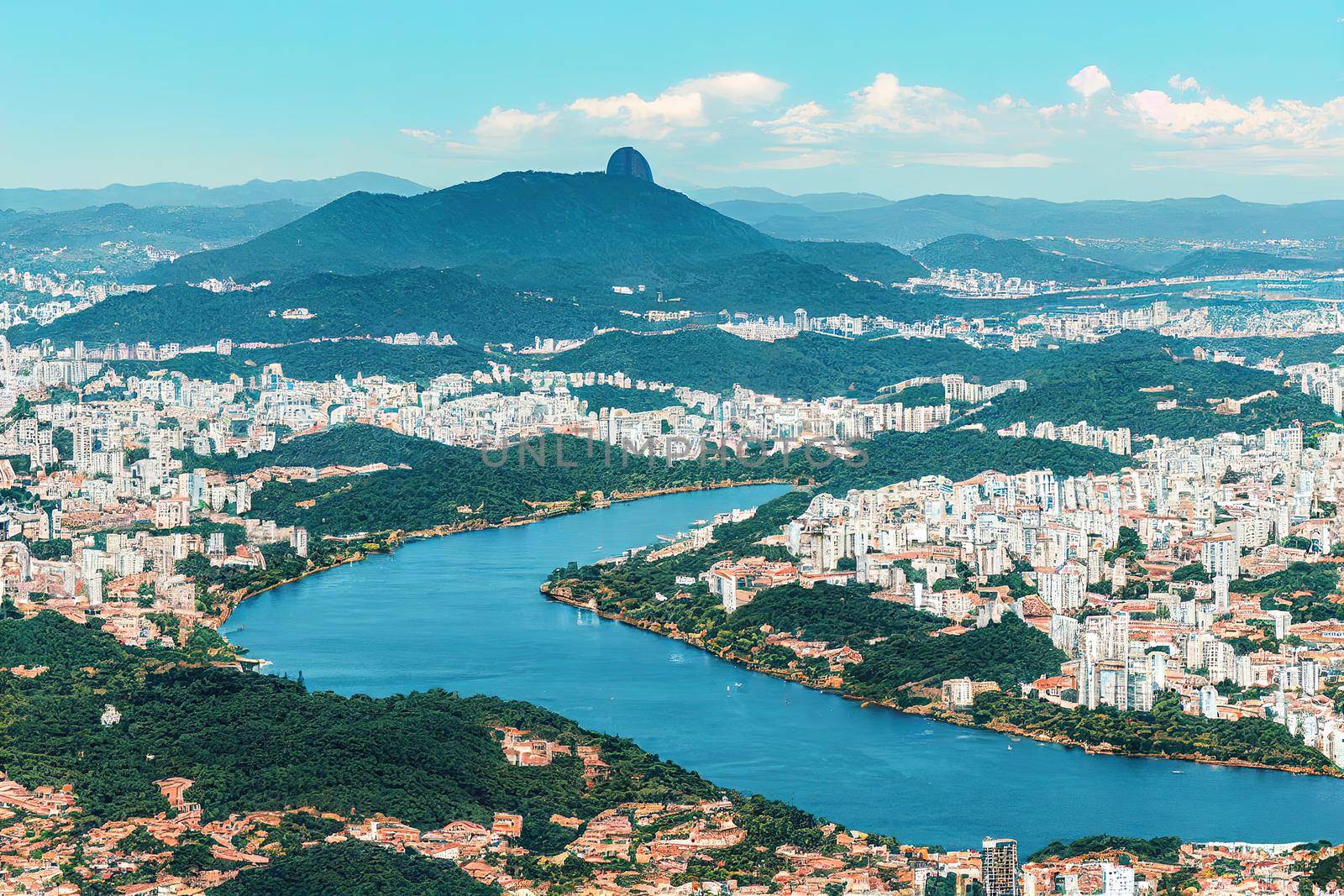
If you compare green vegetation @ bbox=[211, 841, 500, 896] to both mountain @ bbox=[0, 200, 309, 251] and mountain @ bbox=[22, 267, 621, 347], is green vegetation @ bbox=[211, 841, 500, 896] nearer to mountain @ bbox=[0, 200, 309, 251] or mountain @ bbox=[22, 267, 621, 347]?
mountain @ bbox=[22, 267, 621, 347]

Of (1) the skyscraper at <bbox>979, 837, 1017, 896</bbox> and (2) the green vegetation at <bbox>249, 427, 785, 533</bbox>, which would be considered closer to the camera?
(1) the skyscraper at <bbox>979, 837, 1017, 896</bbox>

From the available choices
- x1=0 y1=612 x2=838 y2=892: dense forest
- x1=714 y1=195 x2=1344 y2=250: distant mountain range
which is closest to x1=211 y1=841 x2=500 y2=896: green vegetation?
x1=0 y1=612 x2=838 y2=892: dense forest

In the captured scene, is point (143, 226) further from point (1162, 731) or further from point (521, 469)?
point (1162, 731)

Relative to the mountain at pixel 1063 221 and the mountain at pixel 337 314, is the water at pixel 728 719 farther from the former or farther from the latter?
the mountain at pixel 1063 221

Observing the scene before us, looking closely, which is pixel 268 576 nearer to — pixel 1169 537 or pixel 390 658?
pixel 390 658

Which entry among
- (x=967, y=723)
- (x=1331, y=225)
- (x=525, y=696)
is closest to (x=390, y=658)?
(x=525, y=696)

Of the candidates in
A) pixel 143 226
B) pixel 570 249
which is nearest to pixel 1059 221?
pixel 570 249

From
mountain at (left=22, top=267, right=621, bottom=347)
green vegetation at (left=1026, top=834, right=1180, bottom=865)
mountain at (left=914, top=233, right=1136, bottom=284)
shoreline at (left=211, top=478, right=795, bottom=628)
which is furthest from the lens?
mountain at (left=914, top=233, right=1136, bottom=284)

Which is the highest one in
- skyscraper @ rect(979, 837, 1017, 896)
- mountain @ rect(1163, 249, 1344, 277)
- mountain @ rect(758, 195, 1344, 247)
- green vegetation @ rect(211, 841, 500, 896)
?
mountain @ rect(758, 195, 1344, 247)
